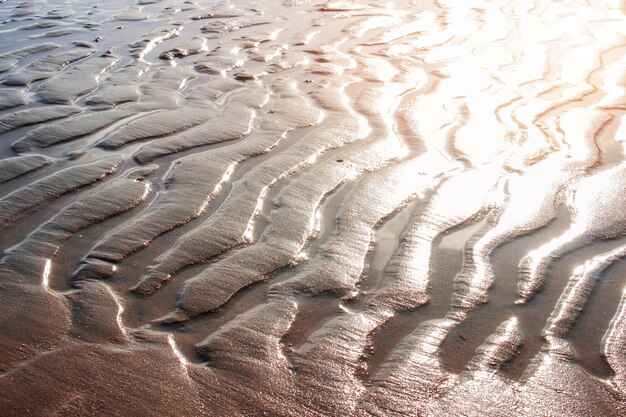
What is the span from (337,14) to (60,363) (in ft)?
19.4

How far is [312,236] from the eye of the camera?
2.67 metres

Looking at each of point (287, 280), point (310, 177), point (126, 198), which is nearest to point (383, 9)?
point (310, 177)

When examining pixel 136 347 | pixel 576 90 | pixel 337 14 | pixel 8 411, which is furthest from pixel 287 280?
pixel 337 14

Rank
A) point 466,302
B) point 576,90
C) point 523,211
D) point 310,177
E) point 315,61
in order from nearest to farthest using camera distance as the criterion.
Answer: point 466,302
point 523,211
point 310,177
point 576,90
point 315,61

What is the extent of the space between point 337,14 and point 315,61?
1957 millimetres

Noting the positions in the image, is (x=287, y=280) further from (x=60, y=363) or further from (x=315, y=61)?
(x=315, y=61)

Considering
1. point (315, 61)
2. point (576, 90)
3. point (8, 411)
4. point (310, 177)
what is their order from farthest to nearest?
point (315, 61) < point (576, 90) < point (310, 177) < point (8, 411)

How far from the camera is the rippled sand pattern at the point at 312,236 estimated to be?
1.89 m

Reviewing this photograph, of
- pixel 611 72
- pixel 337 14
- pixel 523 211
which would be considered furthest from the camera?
pixel 337 14

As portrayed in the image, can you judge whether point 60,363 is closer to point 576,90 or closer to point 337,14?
point 576,90

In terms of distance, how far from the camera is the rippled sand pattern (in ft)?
6.19

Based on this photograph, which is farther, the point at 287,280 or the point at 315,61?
the point at 315,61

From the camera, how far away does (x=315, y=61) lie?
542cm

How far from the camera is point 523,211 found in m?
2.89
